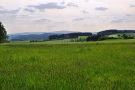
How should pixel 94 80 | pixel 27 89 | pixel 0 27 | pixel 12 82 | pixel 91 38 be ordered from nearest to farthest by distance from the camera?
1. pixel 27 89
2. pixel 12 82
3. pixel 94 80
4. pixel 0 27
5. pixel 91 38

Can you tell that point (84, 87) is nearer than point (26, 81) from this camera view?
Yes

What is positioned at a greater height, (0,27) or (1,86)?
(0,27)

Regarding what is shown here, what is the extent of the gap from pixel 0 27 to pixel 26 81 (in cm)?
7637

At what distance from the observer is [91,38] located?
415 ft

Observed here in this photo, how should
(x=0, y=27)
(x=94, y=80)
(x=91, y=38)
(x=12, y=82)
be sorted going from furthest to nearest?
(x=91, y=38) → (x=0, y=27) → (x=94, y=80) → (x=12, y=82)

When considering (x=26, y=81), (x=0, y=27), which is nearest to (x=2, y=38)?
(x=0, y=27)

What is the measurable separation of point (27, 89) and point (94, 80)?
2687 mm

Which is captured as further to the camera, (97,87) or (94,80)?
(94,80)

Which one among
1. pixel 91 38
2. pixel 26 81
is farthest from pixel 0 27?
pixel 26 81

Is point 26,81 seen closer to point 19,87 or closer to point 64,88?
point 19,87

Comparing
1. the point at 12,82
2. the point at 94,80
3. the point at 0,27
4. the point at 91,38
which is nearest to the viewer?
the point at 12,82

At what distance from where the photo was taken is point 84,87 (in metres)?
6.95

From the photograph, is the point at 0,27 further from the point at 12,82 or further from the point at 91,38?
the point at 12,82

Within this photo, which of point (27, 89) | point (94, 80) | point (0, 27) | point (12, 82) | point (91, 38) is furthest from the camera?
point (91, 38)
